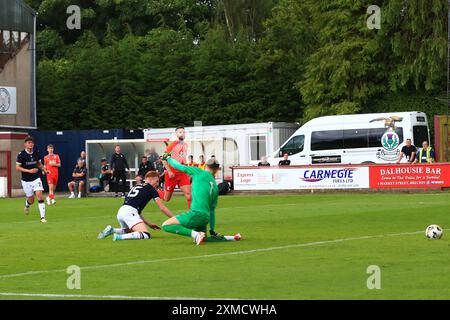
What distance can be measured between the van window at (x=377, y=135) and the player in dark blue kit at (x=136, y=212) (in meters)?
28.9

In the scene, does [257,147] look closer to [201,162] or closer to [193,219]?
[201,162]

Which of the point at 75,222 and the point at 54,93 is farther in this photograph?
the point at 54,93

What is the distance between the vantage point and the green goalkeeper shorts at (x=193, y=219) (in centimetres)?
1995

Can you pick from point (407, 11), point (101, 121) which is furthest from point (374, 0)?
point (101, 121)

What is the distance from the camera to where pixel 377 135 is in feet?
164

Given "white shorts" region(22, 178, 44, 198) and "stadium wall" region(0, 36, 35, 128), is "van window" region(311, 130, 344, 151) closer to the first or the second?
"stadium wall" region(0, 36, 35, 128)

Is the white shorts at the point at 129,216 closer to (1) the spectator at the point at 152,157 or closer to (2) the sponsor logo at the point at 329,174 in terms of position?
(2) the sponsor logo at the point at 329,174

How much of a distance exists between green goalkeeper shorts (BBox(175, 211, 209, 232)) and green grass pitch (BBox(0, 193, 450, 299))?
36 centimetres

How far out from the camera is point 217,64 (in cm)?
6606

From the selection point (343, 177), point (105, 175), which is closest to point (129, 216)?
point (343, 177)

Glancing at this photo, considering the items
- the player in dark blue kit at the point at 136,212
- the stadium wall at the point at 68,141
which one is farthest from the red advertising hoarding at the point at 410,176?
the player in dark blue kit at the point at 136,212

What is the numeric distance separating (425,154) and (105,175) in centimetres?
1392
